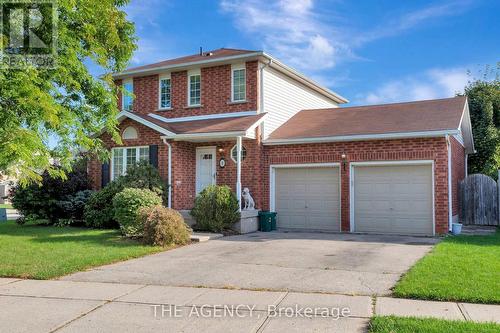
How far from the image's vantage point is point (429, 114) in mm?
15844

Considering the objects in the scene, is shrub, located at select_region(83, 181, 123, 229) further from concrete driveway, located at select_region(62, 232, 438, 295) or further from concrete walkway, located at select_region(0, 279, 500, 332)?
concrete walkway, located at select_region(0, 279, 500, 332)

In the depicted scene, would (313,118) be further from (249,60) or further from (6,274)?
(6,274)

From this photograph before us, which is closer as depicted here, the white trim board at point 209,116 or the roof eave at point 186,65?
the roof eave at point 186,65

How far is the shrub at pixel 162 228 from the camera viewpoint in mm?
11812

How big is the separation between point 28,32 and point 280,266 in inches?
265

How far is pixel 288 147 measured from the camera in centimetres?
1641

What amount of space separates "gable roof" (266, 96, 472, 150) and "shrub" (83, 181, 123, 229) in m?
5.82

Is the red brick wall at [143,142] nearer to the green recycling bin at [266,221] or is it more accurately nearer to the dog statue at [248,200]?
the dog statue at [248,200]

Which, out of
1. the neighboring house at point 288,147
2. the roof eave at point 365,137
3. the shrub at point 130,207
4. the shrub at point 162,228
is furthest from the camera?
the neighboring house at point 288,147

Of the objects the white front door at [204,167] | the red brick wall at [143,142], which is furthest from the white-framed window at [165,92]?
the white front door at [204,167]

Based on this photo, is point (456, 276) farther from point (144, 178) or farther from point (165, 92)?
point (165, 92)

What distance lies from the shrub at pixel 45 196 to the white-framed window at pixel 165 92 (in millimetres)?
4559

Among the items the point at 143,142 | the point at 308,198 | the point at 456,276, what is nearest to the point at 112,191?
the point at 143,142

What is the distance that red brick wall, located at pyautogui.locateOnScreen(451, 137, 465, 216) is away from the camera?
15.8 metres
